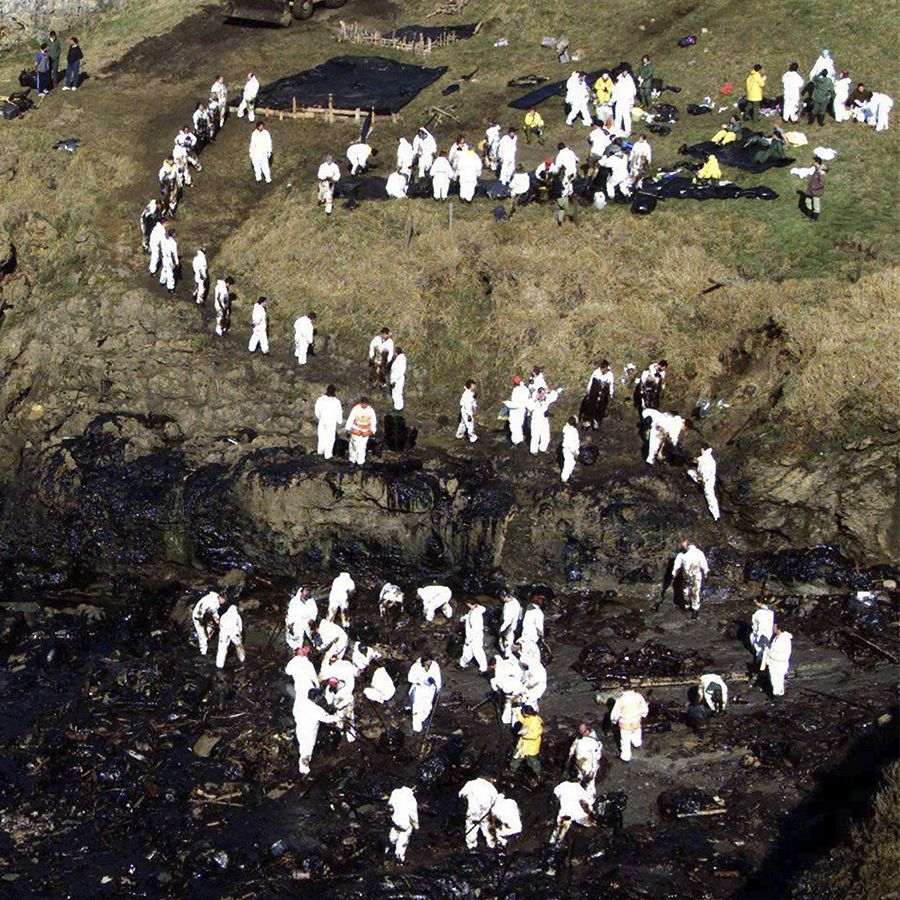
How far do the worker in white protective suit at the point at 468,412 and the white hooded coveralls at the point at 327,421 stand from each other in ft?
8.95

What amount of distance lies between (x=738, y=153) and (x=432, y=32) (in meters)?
13.2

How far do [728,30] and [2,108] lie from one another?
2242 centimetres

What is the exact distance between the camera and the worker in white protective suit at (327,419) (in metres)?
31.2

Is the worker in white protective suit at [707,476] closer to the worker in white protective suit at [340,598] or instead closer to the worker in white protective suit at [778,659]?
the worker in white protective suit at [778,659]

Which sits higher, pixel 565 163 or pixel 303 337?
pixel 565 163

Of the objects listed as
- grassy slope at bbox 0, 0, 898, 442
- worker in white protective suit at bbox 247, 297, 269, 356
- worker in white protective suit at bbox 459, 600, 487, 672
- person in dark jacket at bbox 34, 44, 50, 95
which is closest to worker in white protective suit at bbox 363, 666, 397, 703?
worker in white protective suit at bbox 459, 600, 487, 672

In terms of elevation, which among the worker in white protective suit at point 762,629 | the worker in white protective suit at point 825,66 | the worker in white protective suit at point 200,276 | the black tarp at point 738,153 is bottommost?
the worker in white protective suit at point 762,629

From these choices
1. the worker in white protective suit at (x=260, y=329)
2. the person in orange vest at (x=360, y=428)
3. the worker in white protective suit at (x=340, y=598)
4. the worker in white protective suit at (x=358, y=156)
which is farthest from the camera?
the worker in white protective suit at (x=358, y=156)

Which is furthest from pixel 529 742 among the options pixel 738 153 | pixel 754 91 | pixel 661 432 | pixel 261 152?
pixel 754 91

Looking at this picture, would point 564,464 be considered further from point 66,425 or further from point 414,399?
point 66,425

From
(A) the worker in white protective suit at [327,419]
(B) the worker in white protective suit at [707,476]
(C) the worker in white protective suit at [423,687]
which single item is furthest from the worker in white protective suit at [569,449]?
(C) the worker in white protective suit at [423,687]

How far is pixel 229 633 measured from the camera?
2822 centimetres

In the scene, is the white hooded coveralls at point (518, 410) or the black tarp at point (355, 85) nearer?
the white hooded coveralls at point (518, 410)

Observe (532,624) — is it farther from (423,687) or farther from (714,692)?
(714,692)
